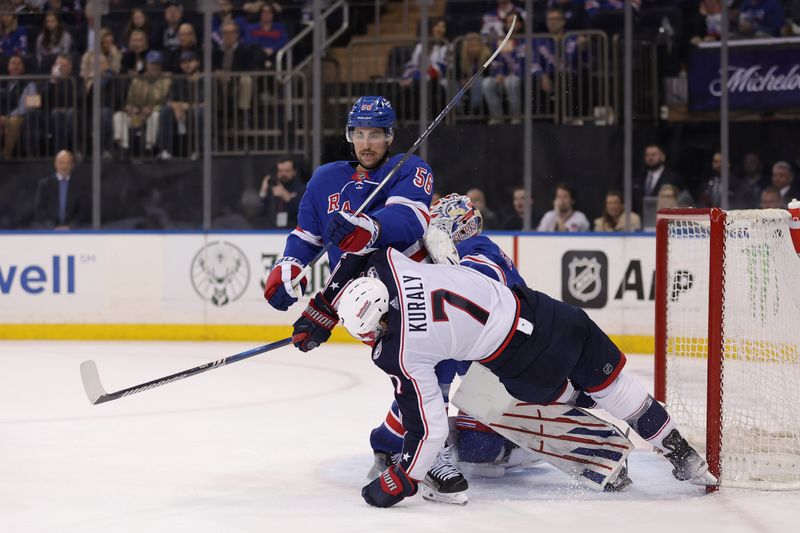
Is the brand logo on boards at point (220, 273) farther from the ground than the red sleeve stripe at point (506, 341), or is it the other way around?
the red sleeve stripe at point (506, 341)

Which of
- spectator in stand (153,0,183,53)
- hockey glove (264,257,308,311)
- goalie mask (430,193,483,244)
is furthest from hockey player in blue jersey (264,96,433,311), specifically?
spectator in stand (153,0,183,53)

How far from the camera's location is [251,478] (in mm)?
3854

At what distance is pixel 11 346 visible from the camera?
7.74 metres

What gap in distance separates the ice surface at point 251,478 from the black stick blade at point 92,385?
206 mm

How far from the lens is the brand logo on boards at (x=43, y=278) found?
8156mm

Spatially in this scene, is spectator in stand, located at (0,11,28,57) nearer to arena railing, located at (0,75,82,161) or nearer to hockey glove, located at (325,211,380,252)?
arena railing, located at (0,75,82,161)

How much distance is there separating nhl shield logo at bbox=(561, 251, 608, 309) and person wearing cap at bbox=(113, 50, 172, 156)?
302 cm

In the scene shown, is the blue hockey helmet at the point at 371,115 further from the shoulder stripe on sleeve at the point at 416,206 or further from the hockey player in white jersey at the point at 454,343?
the hockey player in white jersey at the point at 454,343

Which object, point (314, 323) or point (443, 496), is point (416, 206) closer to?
point (314, 323)

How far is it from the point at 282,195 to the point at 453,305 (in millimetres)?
5098

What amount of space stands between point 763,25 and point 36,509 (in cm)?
596

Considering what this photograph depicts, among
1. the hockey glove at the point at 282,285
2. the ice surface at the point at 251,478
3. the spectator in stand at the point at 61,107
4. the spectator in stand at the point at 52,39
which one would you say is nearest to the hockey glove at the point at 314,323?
the hockey glove at the point at 282,285

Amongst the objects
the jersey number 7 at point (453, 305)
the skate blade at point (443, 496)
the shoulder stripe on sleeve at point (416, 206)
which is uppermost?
the shoulder stripe on sleeve at point (416, 206)

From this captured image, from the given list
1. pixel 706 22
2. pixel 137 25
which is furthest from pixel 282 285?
pixel 137 25
